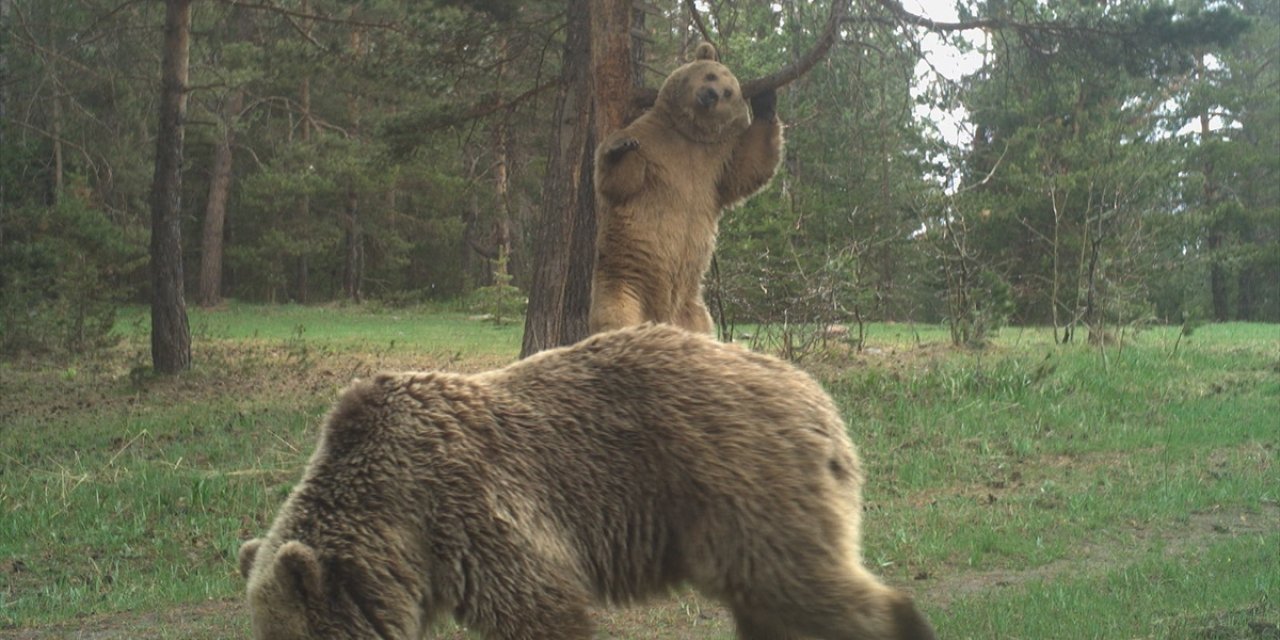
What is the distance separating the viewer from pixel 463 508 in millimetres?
3670

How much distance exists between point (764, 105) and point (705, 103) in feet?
2.05

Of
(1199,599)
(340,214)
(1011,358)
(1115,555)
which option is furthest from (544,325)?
Result: (340,214)

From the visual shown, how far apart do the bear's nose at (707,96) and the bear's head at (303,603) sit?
16.5 ft

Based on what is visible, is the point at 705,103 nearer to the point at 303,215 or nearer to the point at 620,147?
the point at 620,147

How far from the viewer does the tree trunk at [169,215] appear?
49.5 feet

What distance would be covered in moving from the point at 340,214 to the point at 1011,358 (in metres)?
30.9

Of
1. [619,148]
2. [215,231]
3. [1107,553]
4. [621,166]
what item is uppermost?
[215,231]

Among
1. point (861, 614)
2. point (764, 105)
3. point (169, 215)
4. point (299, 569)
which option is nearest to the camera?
point (299, 569)

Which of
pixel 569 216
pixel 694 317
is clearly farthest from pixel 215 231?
pixel 694 317

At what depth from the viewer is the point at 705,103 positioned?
7.82 m

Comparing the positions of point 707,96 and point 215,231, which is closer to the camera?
point 707,96

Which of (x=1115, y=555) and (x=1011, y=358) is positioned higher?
(x=1011, y=358)

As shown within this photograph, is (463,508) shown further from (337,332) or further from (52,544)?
(337,332)

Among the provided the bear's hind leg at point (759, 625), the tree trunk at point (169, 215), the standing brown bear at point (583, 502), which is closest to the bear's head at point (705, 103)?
the standing brown bear at point (583, 502)
